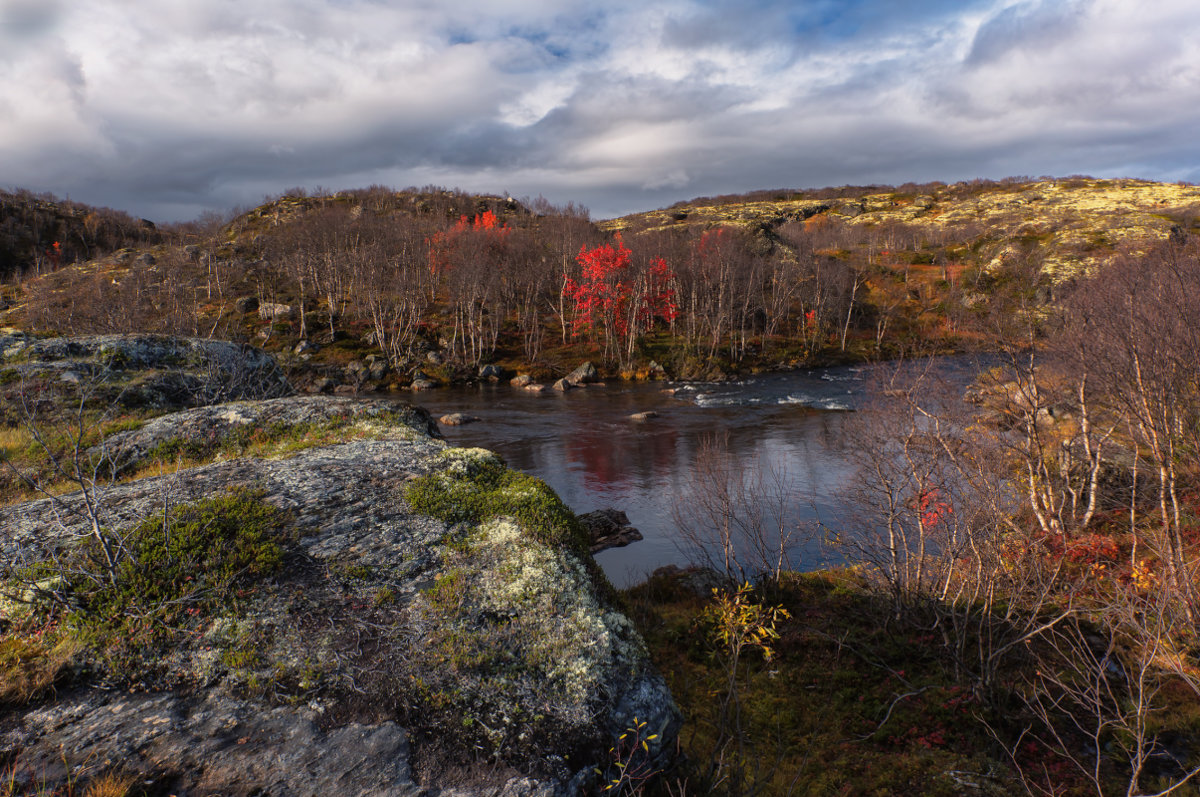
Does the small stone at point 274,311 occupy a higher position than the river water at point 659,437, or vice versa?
the small stone at point 274,311

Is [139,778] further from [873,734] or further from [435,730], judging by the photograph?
[873,734]

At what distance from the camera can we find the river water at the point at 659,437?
21.5 m

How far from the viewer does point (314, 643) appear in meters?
5.78

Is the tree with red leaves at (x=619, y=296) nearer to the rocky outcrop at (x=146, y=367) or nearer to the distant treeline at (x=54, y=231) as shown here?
the rocky outcrop at (x=146, y=367)

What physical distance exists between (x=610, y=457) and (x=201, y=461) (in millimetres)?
21328

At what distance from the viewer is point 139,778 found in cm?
435

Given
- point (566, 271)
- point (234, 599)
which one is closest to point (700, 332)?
point (566, 271)

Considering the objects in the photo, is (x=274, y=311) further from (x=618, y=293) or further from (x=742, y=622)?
(x=742, y=622)

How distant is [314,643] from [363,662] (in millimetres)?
599

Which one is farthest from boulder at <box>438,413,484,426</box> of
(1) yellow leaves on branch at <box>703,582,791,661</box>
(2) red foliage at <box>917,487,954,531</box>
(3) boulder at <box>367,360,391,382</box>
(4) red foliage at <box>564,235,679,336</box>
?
(2) red foliage at <box>917,487,954,531</box>

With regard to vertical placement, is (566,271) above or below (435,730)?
above

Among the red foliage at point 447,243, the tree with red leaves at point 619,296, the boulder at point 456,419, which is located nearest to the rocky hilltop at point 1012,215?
the tree with red leaves at point 619,296

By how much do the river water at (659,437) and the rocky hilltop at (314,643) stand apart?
10.8 meters

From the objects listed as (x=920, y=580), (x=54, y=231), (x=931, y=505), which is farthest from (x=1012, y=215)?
(x=54, y=231)
